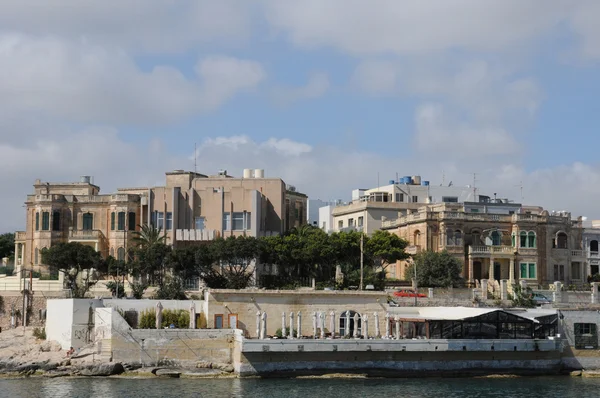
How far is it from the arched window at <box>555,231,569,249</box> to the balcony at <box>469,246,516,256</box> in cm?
497

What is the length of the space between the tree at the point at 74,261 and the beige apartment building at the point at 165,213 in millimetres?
6678

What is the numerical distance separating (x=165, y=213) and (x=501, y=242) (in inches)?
1151

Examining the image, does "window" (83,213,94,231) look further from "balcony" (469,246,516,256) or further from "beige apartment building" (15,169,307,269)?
"balcony" (469,246,516,256)

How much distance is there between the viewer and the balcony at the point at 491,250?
86.4m

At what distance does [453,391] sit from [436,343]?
5442mm

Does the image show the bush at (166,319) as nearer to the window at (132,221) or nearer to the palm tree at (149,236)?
the palm tree at (149,236)

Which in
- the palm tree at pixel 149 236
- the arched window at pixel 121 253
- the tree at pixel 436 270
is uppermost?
the palm tree at pixel 149 236

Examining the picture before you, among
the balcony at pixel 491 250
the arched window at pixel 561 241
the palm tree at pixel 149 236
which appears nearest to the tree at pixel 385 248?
the balcony at pixel 491 250

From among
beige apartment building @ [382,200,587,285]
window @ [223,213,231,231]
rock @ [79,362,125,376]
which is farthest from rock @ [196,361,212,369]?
beige apartment building @ [382,200,587,285]

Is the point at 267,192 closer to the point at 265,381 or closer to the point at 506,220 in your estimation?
the point at 506,220

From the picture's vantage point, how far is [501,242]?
290 ft

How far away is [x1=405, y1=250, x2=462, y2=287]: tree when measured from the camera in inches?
3187

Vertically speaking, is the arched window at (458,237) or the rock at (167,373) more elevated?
the arched window at (458,237)

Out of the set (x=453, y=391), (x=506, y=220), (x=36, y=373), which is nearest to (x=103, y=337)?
(x=36, y=373)
